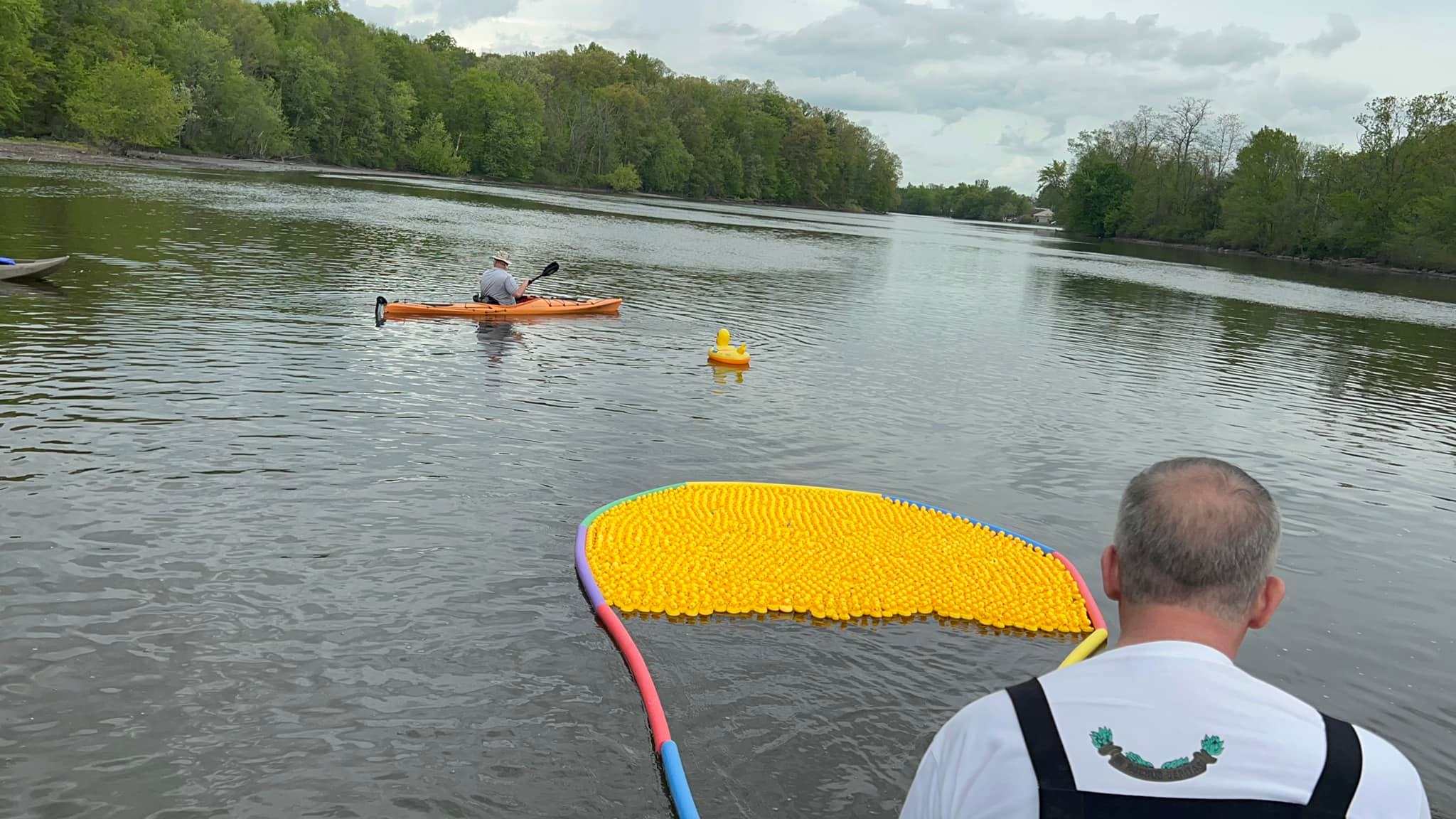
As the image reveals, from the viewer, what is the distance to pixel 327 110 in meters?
124

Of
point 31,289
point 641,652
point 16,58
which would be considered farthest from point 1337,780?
point 16,58

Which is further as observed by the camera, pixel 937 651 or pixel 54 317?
pixel 54 317

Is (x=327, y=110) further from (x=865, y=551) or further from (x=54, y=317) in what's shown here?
(x=865, y=551)

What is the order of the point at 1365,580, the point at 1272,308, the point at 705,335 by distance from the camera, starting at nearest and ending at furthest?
the point at 1365,580
the point at 705,335
the point at 1272,308

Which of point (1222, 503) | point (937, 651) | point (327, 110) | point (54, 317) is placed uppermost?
point (327, 110)

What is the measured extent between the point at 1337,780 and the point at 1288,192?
122174 millimetres

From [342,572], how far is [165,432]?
209 inches

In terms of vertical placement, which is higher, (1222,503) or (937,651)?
(1222,503)

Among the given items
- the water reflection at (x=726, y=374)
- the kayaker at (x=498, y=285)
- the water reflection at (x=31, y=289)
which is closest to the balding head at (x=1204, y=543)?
the water reflection at (x=726, y=374)

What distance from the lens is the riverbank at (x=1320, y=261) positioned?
9456 cm

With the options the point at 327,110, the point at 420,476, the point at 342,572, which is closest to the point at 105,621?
the point at 342,572

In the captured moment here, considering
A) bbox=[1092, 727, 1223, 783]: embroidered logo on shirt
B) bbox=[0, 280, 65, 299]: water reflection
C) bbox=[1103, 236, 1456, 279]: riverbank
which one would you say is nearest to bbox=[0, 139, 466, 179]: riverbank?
bbox=[0, 280, 65, 299]: water reflection

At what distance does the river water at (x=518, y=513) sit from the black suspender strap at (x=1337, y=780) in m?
5.15

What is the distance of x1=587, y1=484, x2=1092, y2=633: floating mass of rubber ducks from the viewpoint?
10516 mm
